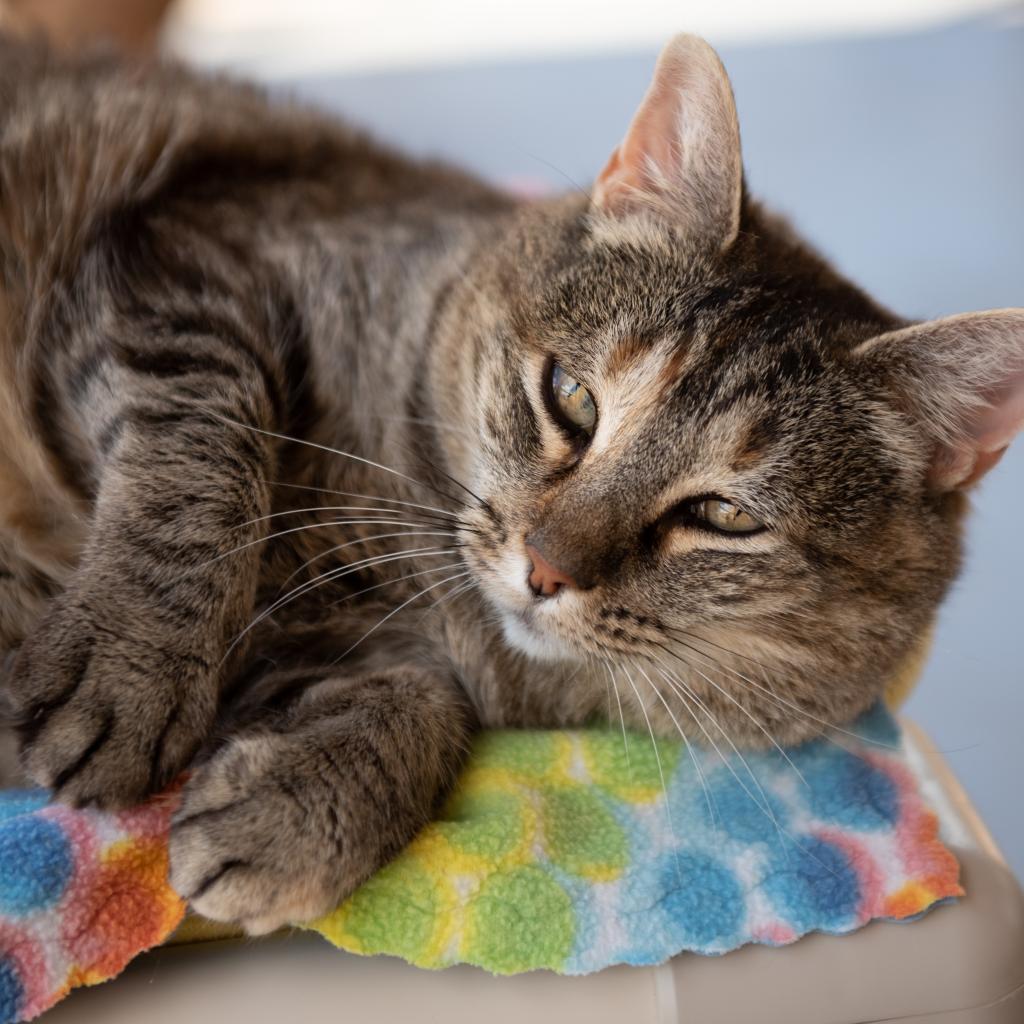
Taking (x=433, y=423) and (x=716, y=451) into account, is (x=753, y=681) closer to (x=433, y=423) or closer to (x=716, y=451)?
(x=716, y=451)

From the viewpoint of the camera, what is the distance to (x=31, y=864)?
96 centimetres

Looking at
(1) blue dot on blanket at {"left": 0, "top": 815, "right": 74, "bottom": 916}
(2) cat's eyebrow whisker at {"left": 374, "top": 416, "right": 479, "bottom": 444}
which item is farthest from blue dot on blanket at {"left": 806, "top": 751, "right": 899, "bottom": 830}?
(1) blue dot on blanket at {"left": 0, "top": 815, "right": 74, "bottom": 916}

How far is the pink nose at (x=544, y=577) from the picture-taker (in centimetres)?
108

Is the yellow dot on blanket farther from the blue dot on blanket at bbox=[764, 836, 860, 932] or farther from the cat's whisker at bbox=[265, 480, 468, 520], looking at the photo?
the cat's whisker at bbox=[265, 480, 468, 520]

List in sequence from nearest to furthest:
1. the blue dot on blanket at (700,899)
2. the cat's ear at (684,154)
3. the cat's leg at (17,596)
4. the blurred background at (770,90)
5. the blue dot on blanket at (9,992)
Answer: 1. the blue dot on blanket at (9,992)
2. the blue dot on blanket at (700,899)
3. the cat's ear at (684,154)
4. the cat's leg at (17,596)
5. the blurred background at (770,90)

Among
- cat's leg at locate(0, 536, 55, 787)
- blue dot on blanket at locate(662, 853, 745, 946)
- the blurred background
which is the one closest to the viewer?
blue dot on blanket at locate(662, 853, 745, 946)

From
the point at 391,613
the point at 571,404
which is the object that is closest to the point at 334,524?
the point at 391,613

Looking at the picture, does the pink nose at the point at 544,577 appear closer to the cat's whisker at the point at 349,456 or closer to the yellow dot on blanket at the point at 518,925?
the cat's whisker at the point at 349,456

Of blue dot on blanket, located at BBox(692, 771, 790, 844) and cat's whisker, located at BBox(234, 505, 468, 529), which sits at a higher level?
cat's whisker, located at BBox(234, 505, 468, 529)

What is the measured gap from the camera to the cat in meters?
1.07

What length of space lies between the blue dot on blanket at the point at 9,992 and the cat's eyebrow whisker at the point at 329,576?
386 mm

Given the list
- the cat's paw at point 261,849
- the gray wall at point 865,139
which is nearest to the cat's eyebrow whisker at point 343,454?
the cat's paw at point 261,849

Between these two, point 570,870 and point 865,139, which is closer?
point 570,870

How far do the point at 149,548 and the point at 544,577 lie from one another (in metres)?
0.45
